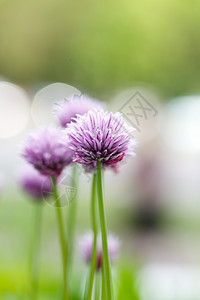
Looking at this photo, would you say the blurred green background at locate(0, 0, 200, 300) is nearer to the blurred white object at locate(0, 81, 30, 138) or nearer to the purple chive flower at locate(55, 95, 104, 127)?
the blurred white object at locate(0, 81, 30, 138)

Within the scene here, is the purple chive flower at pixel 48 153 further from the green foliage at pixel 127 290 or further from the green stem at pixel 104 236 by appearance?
the green foliage at pixel 127 290

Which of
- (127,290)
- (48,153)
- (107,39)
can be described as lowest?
(127,290)

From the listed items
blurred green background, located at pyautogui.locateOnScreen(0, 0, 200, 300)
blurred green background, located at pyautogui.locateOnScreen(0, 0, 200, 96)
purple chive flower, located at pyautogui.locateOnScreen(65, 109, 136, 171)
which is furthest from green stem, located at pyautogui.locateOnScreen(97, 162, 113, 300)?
blurred green background, located at pyautogui.locateOnScreen(0, 0, 200, 96)

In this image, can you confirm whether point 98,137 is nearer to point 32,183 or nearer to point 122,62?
point 32,183

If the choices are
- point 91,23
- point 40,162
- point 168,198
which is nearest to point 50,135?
point 40,162

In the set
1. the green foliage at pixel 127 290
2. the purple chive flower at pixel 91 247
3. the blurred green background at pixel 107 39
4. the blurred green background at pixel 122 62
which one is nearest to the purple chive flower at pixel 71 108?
the purple chive flower at pixel 91 247

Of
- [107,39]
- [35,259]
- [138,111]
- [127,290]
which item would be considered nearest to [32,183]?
[35,259]
